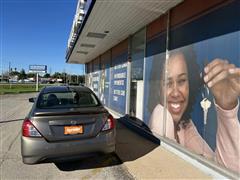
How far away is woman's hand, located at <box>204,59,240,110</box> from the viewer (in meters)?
4.08

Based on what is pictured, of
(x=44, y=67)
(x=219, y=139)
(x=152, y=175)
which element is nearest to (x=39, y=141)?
(x=152, y=175)

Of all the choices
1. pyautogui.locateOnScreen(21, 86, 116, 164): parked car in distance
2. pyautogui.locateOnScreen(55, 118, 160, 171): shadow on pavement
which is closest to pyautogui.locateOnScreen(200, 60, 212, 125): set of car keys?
pyautogui.locateOnScreen(55, 118, 160, 171): shadow on pavement

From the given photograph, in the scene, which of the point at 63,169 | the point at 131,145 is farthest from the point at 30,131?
the point at 131,145

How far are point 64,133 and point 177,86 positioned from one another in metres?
3.01

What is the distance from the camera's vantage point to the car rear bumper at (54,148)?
13.3 ft

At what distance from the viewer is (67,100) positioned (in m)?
5.07

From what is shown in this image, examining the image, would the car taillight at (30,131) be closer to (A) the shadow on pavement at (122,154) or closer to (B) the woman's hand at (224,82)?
(A) the shadow on pavement at (122,154)

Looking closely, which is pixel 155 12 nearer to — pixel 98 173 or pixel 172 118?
pixel 172 118

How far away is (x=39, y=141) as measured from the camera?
406 centimetres

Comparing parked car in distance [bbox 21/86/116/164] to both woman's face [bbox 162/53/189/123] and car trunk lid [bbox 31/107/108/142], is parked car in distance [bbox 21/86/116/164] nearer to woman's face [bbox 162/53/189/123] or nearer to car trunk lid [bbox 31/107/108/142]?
car trunk lid [bbox 31/107/108/142]

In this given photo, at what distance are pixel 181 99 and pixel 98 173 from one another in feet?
8.46

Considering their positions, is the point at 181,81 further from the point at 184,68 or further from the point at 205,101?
the point at 205,101

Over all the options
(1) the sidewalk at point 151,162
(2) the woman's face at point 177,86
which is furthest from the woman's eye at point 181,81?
(1) the sidewalk at point 151,162

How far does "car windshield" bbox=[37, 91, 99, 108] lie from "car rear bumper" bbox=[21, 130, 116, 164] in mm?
770
